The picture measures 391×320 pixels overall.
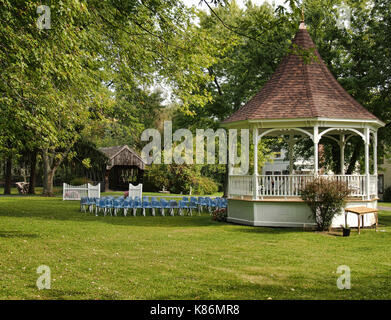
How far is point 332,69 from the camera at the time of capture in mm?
23062

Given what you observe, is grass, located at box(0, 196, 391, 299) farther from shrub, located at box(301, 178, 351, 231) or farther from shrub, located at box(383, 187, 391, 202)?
shrub, located at box(383, 187, 391, 202)

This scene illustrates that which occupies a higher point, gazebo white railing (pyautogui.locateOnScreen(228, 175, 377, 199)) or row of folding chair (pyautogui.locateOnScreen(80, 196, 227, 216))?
gazebo white railing (pyautogui.locateOnScreen(228, 175, 377, 199))

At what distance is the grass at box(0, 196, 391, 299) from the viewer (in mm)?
7395

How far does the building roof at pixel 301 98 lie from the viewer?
16844mm

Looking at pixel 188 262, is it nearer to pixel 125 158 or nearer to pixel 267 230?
pixel 267 230

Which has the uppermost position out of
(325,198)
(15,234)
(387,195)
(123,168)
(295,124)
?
(295,124)

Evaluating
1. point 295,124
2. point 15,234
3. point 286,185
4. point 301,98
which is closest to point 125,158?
point 286,185

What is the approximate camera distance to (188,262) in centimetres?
991

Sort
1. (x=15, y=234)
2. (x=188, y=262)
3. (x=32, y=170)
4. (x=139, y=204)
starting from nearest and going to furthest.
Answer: (x=188, y=262) < (x=15, y=234) < (x=139, y=204) < (x=32, y=170)

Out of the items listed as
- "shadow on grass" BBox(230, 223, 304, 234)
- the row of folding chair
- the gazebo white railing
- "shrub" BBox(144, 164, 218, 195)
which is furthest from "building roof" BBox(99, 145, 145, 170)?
"shadow on grass" BBox(230, 223, 304, 234)

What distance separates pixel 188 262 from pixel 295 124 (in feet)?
29.7

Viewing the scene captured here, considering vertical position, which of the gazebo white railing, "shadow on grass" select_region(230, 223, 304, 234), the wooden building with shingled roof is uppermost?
the wooden building with shingled roof
